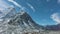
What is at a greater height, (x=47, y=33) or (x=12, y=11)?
(x=12, y=11)

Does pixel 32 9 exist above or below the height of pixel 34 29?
above

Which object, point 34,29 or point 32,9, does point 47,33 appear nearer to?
point 34,29

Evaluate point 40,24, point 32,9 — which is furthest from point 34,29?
point 32,9

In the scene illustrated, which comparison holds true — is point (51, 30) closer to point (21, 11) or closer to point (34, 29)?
point (34, 29)

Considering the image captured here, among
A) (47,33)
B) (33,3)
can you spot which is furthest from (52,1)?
(47,33)

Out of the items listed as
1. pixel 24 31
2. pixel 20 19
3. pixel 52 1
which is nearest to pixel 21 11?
pixel 20 19

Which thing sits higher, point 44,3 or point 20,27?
point 44,3

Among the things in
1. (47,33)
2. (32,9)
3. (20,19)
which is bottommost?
(47,33)

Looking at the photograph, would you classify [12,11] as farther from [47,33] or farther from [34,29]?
[47,33]
